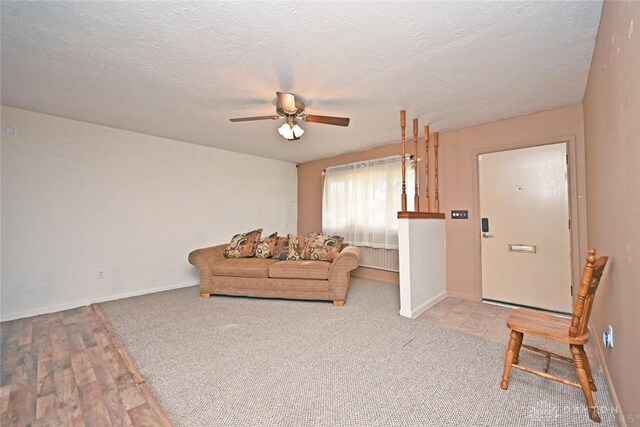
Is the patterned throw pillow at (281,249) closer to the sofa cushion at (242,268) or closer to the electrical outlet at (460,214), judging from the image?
the sofa cushion at (242,268)

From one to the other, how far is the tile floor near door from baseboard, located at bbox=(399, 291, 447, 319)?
0.13ft

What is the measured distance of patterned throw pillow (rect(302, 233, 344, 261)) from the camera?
368 cm

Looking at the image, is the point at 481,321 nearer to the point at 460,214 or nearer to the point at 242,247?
the point at 460,214

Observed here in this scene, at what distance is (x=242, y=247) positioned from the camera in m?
3.95

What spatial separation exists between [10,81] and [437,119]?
4308mm

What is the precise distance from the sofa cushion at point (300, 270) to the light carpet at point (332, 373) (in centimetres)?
51

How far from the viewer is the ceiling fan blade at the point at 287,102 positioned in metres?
2.24

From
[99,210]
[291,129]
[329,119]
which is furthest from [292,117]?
[99,210]

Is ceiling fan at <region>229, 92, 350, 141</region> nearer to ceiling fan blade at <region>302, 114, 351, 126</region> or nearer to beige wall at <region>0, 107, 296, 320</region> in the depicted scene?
ceiling fan blade at <region>302, 114, 351, 126</region>

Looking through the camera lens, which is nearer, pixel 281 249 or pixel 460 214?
pixel 460 214

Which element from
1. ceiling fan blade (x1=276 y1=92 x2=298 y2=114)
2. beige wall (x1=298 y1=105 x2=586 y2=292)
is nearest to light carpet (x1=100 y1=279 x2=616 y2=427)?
beige wall (x1=298 y1=105 x2=586 y2=292)

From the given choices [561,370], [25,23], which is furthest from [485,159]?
[25,23]

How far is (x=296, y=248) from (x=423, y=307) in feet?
6.31

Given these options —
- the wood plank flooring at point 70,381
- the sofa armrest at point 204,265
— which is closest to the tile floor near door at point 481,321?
the wood plank flooring at point 70,381
